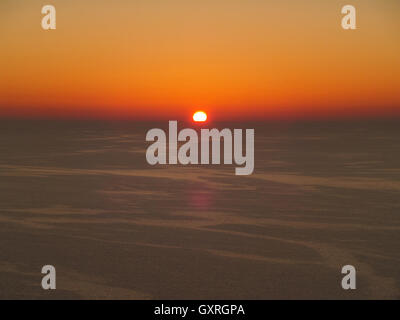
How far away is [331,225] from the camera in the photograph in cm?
977

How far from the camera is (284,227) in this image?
31.8 feet

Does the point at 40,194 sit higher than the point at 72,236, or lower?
higher

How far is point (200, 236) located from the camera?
9062 millimetres

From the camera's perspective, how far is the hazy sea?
21.8 feet

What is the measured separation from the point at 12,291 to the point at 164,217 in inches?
174

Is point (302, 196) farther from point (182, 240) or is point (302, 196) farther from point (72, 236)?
point (72, 236)

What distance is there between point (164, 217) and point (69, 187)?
4.69 metres

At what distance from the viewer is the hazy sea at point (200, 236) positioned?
6645mm

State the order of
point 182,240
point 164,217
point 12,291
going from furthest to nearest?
point 164,217, point 182,240, point 12,291

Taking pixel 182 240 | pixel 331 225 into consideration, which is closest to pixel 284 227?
pixel 331 225
